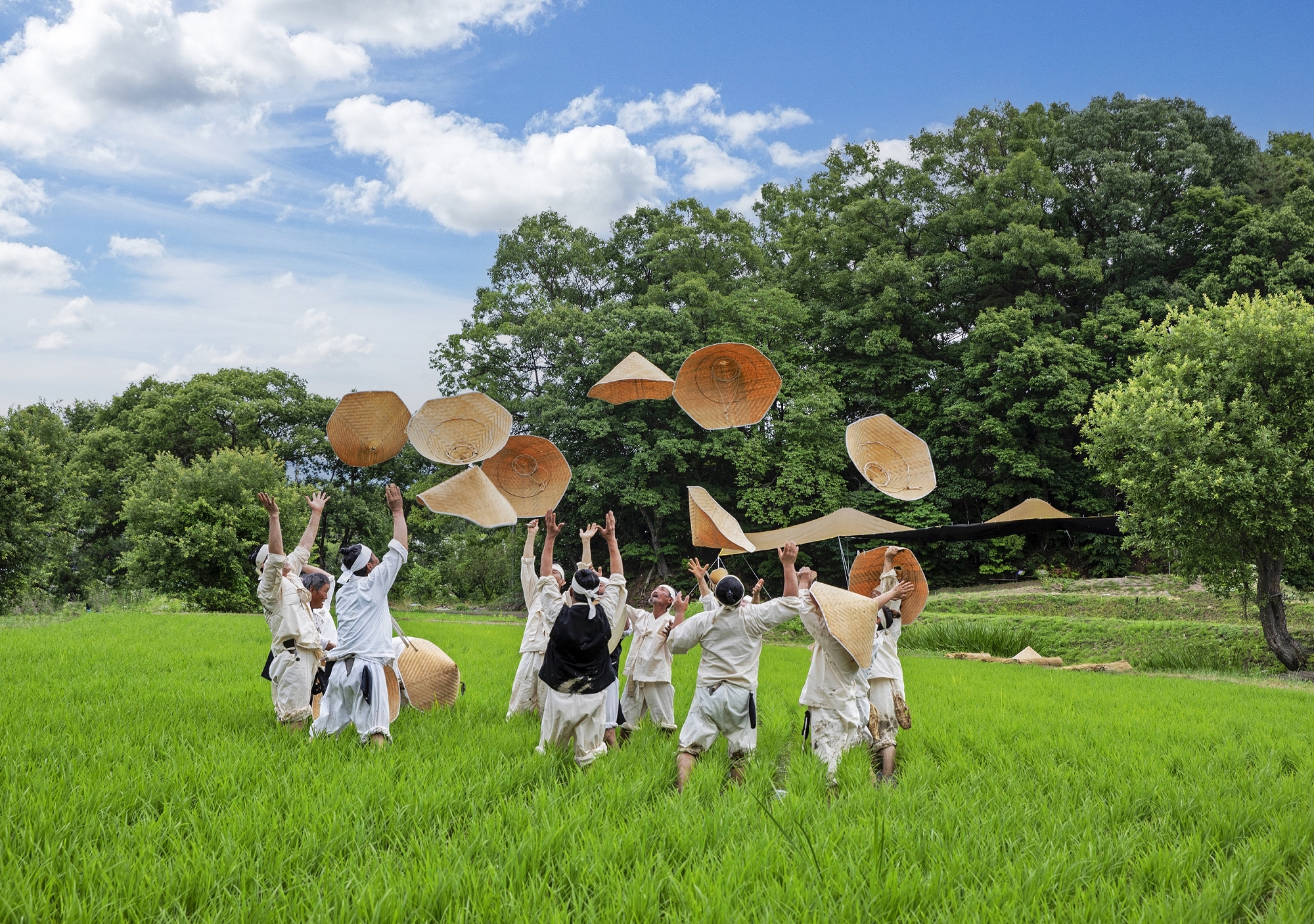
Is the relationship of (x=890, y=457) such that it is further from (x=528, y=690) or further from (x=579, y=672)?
(x=528, y=690)

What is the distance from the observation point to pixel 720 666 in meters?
A: 6.12

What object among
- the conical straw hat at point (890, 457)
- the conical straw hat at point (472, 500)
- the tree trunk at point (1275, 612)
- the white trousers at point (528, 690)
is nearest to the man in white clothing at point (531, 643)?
the white trousers at point (528, 690)

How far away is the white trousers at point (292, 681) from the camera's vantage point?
691cm

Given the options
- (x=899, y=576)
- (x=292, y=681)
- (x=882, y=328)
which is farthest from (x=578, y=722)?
(x=882, y=328)

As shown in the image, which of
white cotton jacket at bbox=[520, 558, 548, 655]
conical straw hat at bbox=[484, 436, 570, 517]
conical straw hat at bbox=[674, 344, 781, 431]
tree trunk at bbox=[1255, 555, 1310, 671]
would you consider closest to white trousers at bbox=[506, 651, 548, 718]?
white cotton jacket at bbox=[520, 558, 548, 655]

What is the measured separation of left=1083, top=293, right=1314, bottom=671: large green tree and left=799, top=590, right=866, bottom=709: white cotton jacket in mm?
10769

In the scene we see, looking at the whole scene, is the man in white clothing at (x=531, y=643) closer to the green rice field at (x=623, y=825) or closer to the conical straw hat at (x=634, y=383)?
the green rice field at (x=623, y=825)

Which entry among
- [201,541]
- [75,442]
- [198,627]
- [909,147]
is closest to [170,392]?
[75,442]

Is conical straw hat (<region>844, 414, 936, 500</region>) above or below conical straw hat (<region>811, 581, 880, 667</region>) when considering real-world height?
above

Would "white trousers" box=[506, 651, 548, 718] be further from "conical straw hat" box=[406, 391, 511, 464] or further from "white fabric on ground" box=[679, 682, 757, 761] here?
"white fabric on ground" box=[679, 682, 757, 761]

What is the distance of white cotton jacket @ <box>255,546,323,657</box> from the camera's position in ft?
21.1

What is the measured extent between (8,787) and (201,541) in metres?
25.0

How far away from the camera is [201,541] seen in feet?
88.2

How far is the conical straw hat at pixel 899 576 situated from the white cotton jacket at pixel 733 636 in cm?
159
